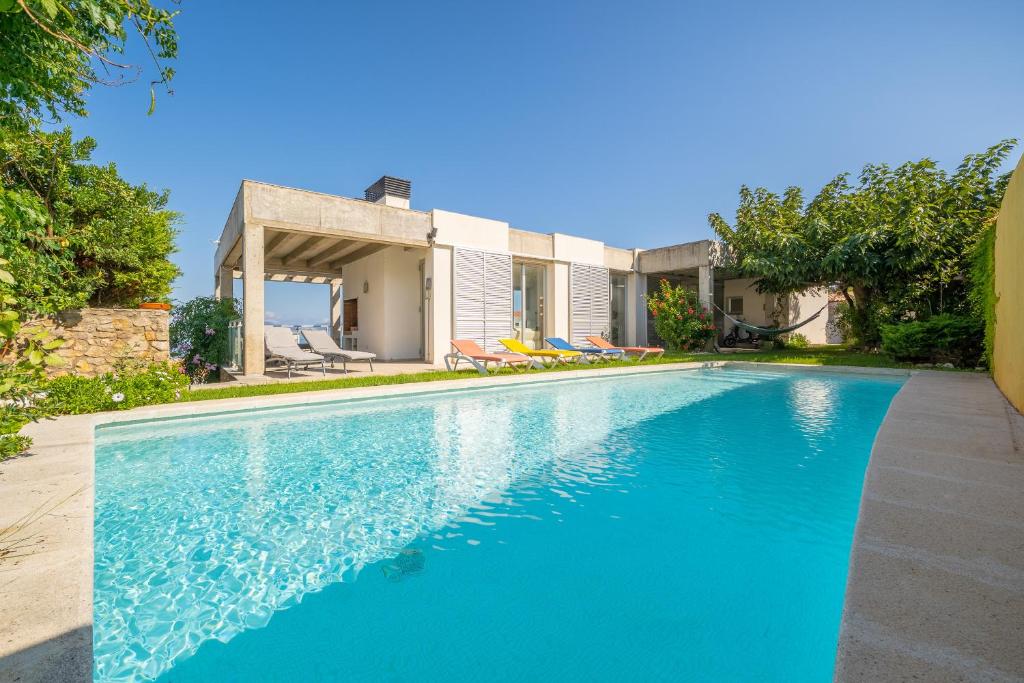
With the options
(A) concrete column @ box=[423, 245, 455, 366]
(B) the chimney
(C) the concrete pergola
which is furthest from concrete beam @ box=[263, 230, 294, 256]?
(A) concrete column @ box=[423, 245, 455, 366]

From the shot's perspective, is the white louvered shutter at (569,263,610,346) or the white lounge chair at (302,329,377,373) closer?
the white lounge chair at (302,329,377,373)

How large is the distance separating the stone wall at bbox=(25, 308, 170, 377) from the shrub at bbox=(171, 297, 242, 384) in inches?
105

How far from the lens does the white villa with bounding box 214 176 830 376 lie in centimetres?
977

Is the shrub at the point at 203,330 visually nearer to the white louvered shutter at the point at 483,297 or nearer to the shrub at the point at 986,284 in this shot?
the white louvered shutter at the point at 483,297

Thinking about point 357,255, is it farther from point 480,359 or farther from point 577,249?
point 480,359

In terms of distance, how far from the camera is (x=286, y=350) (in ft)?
31.4

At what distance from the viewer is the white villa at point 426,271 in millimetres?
9773

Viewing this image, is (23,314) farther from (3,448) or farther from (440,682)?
(440,682)

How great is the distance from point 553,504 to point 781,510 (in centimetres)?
153

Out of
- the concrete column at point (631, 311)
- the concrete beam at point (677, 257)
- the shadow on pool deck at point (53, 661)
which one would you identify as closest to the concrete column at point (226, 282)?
the concrete column at point (631, 311)

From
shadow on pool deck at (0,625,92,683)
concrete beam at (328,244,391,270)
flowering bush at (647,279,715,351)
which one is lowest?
shadow on pool deck at (0,625,92,683)

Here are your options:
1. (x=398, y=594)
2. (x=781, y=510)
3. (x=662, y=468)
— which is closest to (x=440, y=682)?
(x=398, y=594)

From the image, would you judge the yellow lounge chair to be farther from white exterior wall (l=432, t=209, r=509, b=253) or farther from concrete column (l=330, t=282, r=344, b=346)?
concrete column (l=330, t=282, r=344, b=346)

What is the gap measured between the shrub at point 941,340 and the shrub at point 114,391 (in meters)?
13.9
